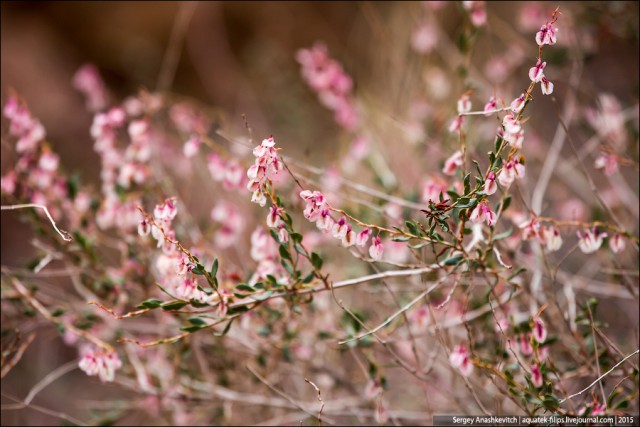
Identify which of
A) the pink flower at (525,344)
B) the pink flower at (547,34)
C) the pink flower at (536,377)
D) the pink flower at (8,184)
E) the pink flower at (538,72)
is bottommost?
the pink flower at (536,377)

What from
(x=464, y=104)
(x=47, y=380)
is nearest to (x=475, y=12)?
(x=464, y=104)

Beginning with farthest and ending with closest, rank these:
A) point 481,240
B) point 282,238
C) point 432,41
Answer: point 432,41 → point 481,240 → point 282,238

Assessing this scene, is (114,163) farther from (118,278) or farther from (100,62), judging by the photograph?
(100,62)

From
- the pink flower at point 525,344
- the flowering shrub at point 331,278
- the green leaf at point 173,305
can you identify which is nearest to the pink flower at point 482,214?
the flowering shrub at point 331,278

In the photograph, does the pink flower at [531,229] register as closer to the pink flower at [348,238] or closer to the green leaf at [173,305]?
the pink flower at [348,238]

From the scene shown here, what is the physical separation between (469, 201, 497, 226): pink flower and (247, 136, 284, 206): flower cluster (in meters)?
0.39

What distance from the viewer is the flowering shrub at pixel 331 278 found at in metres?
1.30

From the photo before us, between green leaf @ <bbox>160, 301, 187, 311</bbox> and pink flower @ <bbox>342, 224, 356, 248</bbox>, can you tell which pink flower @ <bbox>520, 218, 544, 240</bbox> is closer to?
pink flower @ <bbox>342, 224, 356, 248</bbox>

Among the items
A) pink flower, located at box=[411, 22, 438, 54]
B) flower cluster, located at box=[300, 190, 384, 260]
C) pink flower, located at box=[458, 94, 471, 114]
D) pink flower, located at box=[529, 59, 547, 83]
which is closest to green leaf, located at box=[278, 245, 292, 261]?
flower cluster, located at box=[300, 190, 384, 260]

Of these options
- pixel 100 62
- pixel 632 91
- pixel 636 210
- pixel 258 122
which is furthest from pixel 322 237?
pixel 100 62

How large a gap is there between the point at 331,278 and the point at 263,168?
2.71ft

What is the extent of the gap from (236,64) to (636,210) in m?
3.10

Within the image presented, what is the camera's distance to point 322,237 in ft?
7.21

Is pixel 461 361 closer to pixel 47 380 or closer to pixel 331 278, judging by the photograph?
pixel 331 278
